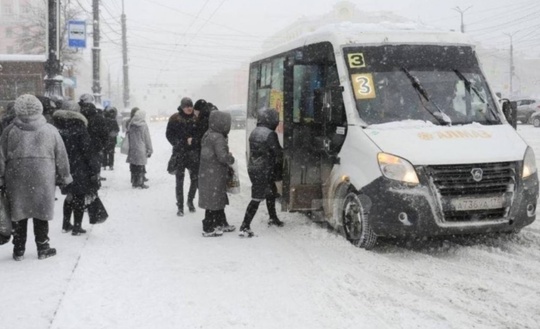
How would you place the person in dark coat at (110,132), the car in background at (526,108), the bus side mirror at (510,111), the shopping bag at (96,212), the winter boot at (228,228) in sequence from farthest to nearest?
the car in background at (526,108) < the person in dark coat at (110,132) < the winter boot at (228,228) < the bus side mirror at (510,111) < the shopping bag at (96,212)

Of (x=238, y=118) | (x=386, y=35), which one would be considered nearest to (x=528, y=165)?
(x=386, y=35)

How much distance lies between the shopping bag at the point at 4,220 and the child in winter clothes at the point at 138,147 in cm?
556

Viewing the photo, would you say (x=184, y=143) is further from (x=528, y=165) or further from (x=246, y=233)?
(x=528, y=165)

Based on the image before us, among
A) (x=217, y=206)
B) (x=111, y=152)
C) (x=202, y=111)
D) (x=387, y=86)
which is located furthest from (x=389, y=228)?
(x=111, y=152)

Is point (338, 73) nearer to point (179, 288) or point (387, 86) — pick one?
point (387, 86)

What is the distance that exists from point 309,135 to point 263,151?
1.08 meters

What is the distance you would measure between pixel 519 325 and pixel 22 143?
499 cm

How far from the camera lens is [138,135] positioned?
1156 centimetres

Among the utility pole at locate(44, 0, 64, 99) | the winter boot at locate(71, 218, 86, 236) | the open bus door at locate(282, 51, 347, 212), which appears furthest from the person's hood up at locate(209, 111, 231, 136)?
the utility pole at locate(44, 0, 64, 99)

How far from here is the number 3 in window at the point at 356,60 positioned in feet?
23.2

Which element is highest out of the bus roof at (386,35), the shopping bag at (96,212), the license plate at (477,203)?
the bus roof at (386,35)

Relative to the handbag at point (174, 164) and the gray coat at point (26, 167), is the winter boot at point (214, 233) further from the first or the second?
the gray coat at point (26, 167)

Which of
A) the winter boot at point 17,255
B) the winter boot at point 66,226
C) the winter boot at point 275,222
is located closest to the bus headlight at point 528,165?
the winter boot at point 275,222

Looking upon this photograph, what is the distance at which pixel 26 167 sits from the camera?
5906 millimetres
